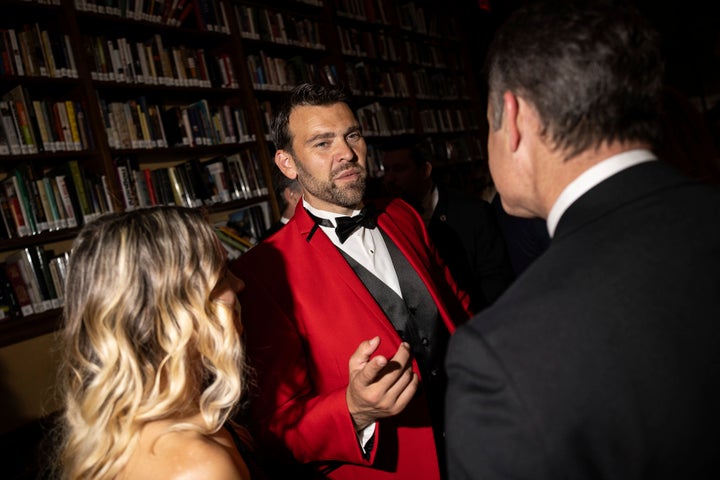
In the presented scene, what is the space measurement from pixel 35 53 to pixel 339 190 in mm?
2151

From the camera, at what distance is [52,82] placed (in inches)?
106

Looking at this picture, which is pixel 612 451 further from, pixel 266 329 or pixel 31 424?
pixel 31 424

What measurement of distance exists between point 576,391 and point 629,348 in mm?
90

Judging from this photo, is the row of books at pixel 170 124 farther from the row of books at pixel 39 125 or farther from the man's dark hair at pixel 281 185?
the man's dark hair at pixel 281 185

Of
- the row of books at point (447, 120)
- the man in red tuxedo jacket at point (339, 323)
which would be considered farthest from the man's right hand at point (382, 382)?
the row of books at point (447, 120)

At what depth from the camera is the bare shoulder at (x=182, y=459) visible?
835 millimetres

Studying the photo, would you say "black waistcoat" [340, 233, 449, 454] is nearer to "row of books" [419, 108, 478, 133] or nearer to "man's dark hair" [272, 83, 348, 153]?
"man's dark hair" [272, 83, 348, 153]

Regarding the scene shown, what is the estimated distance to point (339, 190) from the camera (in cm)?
166

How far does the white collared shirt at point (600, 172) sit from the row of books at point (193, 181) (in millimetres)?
2726

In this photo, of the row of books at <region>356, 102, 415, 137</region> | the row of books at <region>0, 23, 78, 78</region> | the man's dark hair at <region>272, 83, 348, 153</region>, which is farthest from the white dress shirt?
the row of books at <region>356, 102, 415, 137</region>

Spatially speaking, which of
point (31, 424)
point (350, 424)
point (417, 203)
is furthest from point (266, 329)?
point (31, 424)

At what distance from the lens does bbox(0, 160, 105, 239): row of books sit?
2.51 meters

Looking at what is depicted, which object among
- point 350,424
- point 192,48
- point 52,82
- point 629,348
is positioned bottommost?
point 350,424

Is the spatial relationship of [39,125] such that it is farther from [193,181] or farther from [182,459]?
[182,459]
